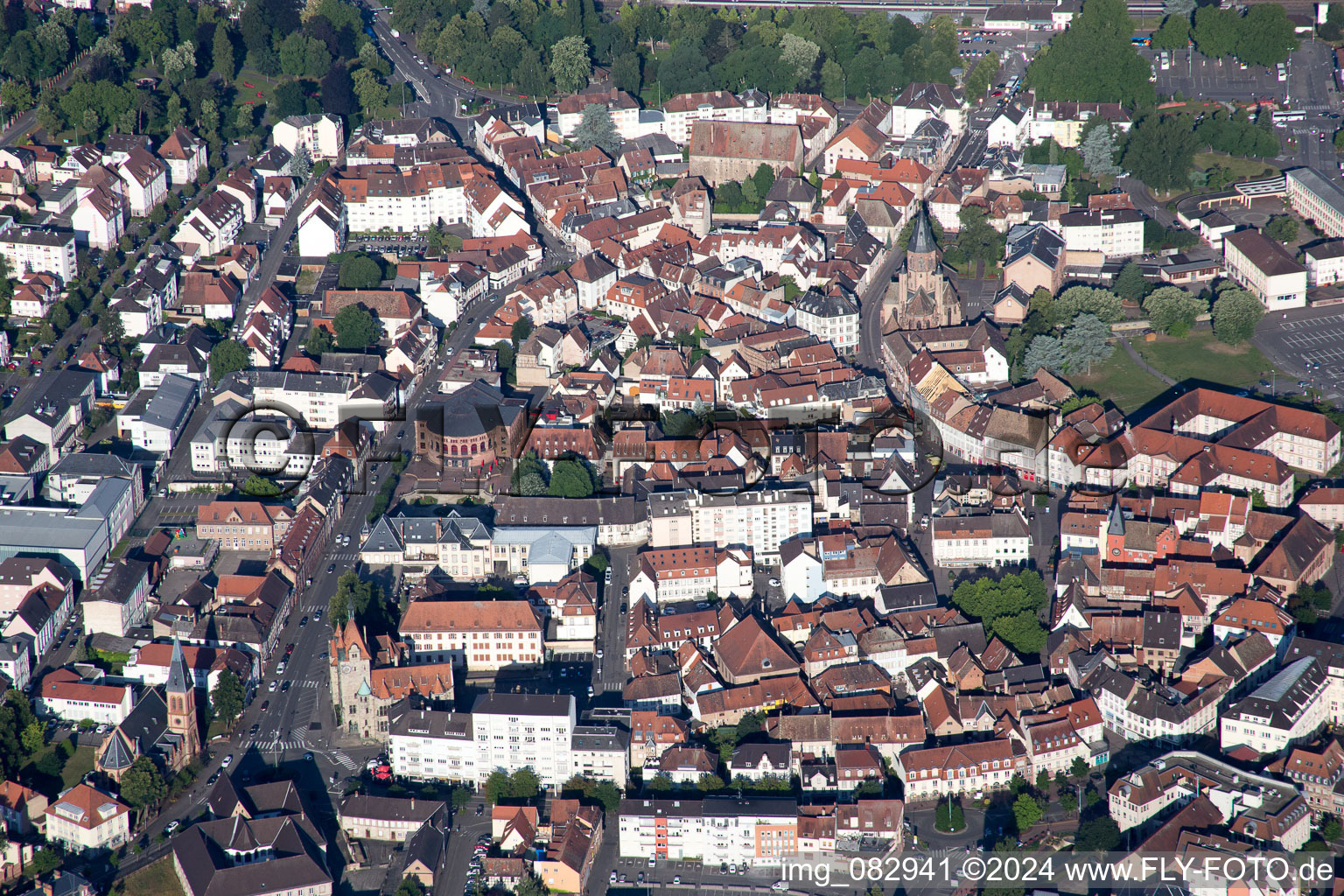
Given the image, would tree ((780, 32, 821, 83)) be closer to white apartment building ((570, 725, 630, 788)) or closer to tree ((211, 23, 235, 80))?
tree ((211, 23, 235, 80))

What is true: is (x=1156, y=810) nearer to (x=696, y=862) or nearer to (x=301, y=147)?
(x=696, y=862)

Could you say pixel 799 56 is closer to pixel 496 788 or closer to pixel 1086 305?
pixel 1086 305

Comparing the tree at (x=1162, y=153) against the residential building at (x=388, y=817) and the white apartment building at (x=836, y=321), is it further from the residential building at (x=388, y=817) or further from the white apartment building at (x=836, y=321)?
the residential building at (x=388, y=817)

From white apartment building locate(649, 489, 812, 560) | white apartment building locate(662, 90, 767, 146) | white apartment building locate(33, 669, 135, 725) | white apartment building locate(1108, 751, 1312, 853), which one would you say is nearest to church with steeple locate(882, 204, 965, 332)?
white apartment building locate(649, 489, 812, 560)

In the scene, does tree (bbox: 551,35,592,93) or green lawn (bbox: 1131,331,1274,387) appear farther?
tree (bbox: 551,35,592,93)

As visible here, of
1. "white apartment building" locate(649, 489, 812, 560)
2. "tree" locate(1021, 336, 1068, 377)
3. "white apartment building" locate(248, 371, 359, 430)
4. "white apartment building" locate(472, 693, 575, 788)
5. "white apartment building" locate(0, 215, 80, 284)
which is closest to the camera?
"white apartment building" locate(472, 693, 575, 788)

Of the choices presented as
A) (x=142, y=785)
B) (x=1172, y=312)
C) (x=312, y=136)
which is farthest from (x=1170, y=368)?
(x=142, y=785)
